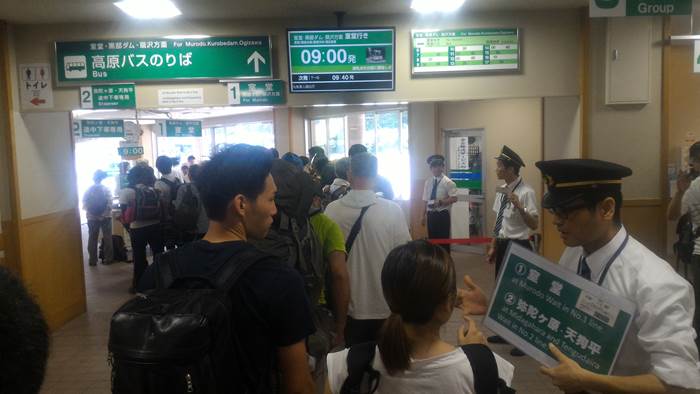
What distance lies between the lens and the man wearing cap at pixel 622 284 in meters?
1.27

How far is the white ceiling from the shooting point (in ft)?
14.8

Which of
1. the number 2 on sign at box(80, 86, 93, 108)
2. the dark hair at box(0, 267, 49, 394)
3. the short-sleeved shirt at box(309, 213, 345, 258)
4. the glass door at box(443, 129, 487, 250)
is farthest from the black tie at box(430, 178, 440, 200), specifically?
the dark hair at box(0, 267, 49, 394)

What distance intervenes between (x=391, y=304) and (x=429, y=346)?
136 mm

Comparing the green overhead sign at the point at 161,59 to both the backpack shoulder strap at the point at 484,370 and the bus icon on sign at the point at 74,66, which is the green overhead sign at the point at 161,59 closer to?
the bus icon on sign at the point at 74,66

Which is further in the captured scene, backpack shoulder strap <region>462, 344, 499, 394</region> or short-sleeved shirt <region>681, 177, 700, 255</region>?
short-sleeved shirt <region>681, 177, 700, 255</region>

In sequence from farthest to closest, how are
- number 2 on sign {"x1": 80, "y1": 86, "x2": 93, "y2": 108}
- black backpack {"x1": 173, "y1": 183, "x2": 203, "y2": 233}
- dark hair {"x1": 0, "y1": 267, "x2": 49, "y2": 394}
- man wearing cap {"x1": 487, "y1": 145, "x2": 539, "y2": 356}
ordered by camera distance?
black backpack {"x1": 173, "y1": 183, "x2": 203, "y2": 233} → number 2 on sign {"x1": 80, "y1": 86, "x2": 93, "y2": 108} → man wearing cap {"x1": 487, "y1": 145, "x2": 539, "y2": 356} → dark hair {"x1": 0, "y1": 267, "x2": 49, "y2": 394}

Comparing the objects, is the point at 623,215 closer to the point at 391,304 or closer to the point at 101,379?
the point at 391,304

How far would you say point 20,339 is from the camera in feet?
2.24

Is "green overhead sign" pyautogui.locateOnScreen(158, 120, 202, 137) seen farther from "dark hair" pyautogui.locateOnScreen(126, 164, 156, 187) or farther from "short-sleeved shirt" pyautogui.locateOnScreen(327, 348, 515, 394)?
"short-sleeved shirt" pyautogui.locateOnScreen(327, 348, 515, 394)

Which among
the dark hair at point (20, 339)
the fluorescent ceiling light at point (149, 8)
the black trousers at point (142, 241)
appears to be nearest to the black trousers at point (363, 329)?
the dark hair at point (20, 339)

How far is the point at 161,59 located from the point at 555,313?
458 cm

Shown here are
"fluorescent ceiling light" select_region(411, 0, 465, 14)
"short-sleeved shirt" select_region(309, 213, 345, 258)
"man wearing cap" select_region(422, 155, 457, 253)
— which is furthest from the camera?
"man wearing cap" select_region(422, 155, 457, 253)

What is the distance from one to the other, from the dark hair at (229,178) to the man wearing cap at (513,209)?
3.07 m

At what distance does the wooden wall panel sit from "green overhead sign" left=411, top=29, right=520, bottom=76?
4127 mm
